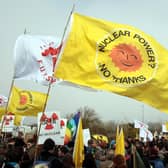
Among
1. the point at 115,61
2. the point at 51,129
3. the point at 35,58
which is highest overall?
the point at 35,58

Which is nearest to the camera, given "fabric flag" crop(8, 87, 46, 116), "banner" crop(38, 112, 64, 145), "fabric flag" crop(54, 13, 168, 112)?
"fabric flag" crop(54, 13, 168, 112)

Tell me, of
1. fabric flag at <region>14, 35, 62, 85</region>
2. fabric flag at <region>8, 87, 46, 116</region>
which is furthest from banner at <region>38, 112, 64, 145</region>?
fabric flag at <region>8, 87, 46, 116</region>

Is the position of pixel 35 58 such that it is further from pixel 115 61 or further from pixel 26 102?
pixel 26 102

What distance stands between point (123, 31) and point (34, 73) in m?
3.51

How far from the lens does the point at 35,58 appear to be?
11.4 metres

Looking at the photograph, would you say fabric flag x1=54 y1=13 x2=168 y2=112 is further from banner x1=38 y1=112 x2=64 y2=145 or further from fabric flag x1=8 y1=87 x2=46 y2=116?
fabric flag x1=8 y1=87 x2=46 y2=116

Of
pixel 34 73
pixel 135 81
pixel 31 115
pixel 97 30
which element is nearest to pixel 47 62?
pixel 34 73

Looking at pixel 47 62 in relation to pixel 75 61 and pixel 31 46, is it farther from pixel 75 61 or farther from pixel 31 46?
pixel 75 61

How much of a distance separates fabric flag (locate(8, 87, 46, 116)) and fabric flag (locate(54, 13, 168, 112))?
31.6 ft

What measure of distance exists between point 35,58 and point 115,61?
3507mm

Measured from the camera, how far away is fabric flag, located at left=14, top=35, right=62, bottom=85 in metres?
11.1

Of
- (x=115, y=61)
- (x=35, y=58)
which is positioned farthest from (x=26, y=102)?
(x=115, y=61)

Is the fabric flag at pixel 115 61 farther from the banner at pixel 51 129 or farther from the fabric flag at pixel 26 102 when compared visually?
the fabric flag at pixel 26 102

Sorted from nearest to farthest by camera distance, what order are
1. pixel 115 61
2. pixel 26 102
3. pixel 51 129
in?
pixel 115 61 < pixel 51 129 < pixel 26 102
